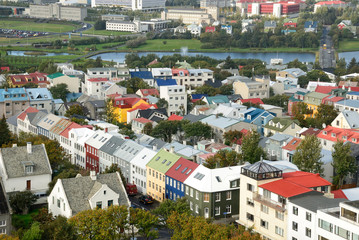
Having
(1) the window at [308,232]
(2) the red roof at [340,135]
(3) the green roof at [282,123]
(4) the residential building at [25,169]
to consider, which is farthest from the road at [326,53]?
(1) the window at [308,232]

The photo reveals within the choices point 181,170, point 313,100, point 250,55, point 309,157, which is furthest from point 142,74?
point 250,55

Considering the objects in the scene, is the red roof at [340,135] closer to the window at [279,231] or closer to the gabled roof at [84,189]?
the window at [279,231]

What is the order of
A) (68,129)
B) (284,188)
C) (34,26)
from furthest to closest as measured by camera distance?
(34,26) < (68,129) < (284,188)

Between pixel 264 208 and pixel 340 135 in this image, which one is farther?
pixel 340 135

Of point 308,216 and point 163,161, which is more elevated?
point 308,216

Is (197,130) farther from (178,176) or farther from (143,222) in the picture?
(143,222)

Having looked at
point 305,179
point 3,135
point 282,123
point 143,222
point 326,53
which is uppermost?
point 305,179

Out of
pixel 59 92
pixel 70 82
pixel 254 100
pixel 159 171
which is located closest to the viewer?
pixel 159 171
